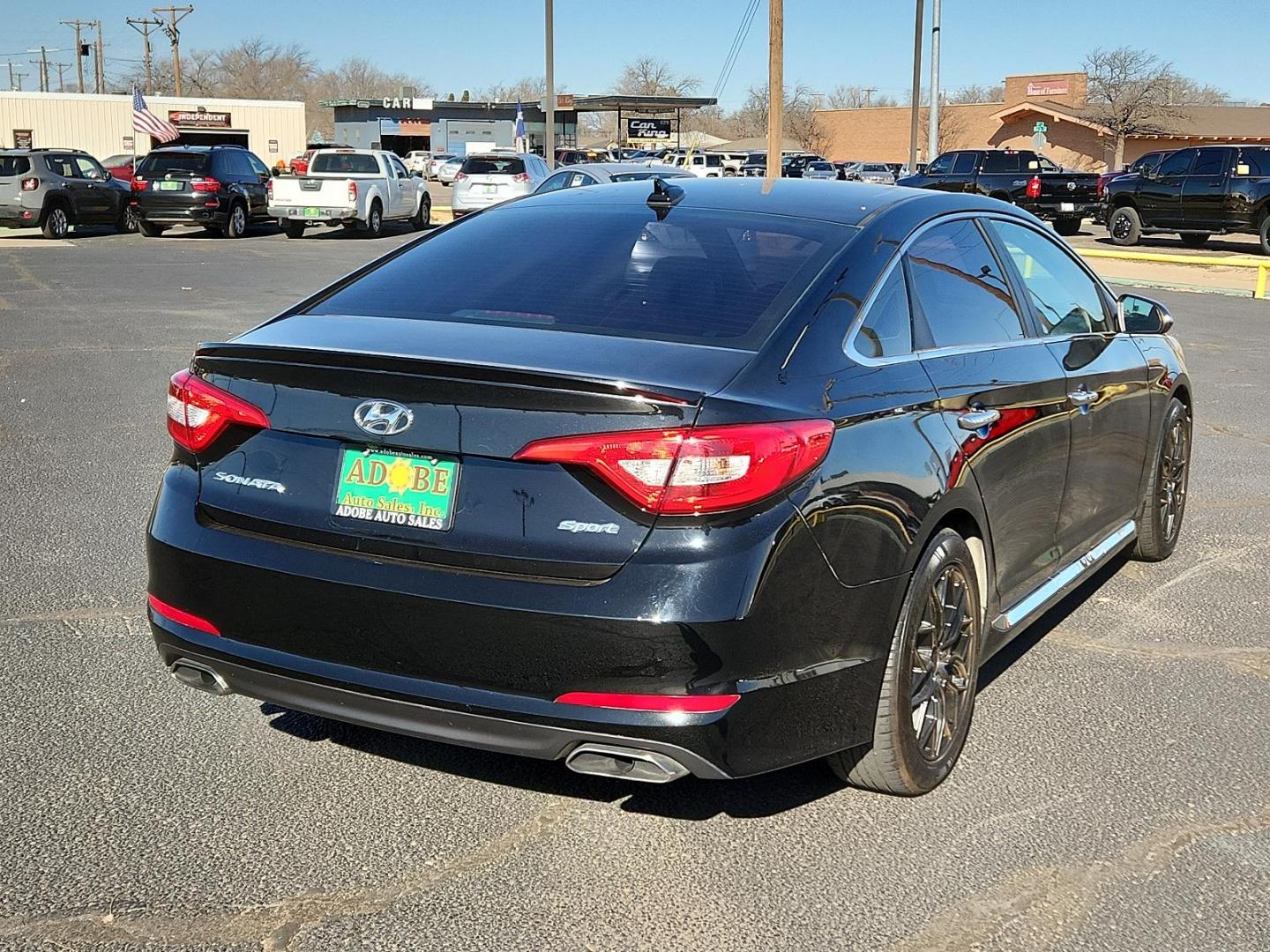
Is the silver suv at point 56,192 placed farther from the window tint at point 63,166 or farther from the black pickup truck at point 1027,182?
the black pickup truck at point 1027,182

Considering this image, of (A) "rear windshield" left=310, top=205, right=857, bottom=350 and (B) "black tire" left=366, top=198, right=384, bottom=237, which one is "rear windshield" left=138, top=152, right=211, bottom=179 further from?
(A) "rear windshield" left=310, top=205, right=857, bottom=350

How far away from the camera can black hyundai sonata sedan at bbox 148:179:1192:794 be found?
10.2 ft

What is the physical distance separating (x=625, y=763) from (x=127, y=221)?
29135 millimetres

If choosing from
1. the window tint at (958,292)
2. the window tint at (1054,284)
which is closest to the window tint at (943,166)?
the window tint at (1054,284)

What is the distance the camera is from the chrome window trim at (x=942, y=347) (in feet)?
12.0

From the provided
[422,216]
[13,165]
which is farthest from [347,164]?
[13,165]

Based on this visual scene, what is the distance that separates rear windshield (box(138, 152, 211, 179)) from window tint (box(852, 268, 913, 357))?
2604 cm

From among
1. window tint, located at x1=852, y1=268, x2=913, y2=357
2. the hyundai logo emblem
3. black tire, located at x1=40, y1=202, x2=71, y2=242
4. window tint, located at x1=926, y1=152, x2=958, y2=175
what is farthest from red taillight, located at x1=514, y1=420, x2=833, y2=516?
window tint, located at x1=926, y1=152, x2=958, y2=175

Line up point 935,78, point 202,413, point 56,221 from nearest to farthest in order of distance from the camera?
point 202,413 → point 56,221 → point 935,78

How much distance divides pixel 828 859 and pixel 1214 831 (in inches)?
41.8

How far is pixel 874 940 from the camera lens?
123 inches

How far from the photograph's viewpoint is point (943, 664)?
3.92 meters

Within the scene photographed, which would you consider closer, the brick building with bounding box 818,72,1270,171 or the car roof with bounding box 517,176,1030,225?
the car roof with bounding box 517,176,1030,225

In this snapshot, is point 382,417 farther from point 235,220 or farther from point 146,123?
point 146,123
